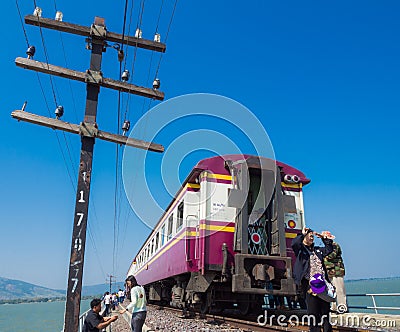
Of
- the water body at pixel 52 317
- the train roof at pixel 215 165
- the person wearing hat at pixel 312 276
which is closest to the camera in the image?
the person wearing hat at pixel 312 276

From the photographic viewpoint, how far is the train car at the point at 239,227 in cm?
720

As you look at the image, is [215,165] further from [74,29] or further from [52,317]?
[52,317]

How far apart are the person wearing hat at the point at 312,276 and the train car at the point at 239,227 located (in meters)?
3.03

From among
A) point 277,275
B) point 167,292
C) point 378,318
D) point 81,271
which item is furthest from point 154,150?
point 167,292

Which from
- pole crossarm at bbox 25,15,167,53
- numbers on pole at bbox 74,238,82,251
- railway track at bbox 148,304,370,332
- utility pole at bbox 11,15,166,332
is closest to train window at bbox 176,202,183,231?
utility pole at bbox 11,15,166,332

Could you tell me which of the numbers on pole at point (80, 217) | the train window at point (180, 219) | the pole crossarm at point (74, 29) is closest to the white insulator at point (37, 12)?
the pole crossarm at point (74, 29)

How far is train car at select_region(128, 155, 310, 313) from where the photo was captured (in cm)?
720

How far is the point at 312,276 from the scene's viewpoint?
3.86m

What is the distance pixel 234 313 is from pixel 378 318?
334 centimetres

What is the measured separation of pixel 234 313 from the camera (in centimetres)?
930

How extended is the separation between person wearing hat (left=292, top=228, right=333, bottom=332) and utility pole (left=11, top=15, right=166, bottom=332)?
14.1ft

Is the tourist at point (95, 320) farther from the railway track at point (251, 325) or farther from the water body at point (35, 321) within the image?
the water body at point (35, 321)

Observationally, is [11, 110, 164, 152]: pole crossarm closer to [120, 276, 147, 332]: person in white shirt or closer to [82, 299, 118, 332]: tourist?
[120, 276, 147, 332]: person in white shirt

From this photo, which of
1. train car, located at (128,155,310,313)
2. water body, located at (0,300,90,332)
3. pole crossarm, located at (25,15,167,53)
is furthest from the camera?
water body, located at (0,300,90,332)
